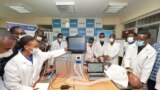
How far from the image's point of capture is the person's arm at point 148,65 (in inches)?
80.4

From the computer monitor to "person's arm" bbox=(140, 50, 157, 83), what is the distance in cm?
98

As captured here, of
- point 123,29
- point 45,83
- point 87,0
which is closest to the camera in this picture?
point 45,83

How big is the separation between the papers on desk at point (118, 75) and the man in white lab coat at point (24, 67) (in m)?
1.00

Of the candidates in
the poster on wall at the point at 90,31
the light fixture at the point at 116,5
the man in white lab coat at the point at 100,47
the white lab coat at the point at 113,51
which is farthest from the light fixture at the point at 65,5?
the poster on wall at the point at 90,31

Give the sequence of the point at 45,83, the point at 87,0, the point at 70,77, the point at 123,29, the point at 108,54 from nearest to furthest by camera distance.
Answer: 1. the point at 45,83
2. the point at 70,77
3. the point at 87,0
4. the point at 108,54
5. the point at 123,29

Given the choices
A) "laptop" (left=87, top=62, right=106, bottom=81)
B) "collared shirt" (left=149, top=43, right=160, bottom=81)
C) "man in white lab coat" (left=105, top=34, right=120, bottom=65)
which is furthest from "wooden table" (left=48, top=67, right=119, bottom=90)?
"man in white lab coat" (left=105, top=34, right=120, bottom=65)

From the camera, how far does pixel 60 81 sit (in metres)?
1.85

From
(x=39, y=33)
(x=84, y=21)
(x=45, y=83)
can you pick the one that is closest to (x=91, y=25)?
(x=84, y=21)

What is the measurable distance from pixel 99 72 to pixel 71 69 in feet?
1.39

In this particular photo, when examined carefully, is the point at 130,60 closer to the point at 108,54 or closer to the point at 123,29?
the point at 108,54

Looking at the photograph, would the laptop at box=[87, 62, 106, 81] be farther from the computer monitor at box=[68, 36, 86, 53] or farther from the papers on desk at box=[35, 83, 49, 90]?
the papers on desk at box=[35, 83, 49, 90]

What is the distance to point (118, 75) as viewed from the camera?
5.82ft

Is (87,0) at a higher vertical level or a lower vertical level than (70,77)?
higher

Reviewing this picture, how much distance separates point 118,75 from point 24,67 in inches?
46.2
